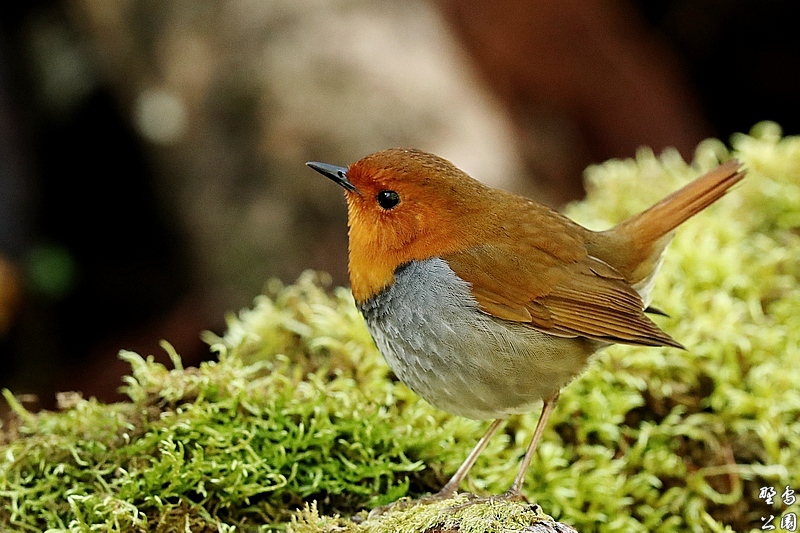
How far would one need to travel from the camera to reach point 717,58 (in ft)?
27.1

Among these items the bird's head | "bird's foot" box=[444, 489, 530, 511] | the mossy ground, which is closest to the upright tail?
the mossy ground

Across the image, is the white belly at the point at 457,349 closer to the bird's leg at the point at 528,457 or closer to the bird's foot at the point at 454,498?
the bird's leg at the point at 528,457

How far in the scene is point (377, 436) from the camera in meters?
2.87

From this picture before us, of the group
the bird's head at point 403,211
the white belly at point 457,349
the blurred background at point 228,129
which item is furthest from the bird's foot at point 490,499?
the blurred background at point 228,129

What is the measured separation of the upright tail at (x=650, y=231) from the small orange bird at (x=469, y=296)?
27 centimetres

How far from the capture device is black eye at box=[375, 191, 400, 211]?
9.13 ft

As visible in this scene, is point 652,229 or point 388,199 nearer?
point 388,199

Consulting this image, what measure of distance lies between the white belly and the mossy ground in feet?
1.11

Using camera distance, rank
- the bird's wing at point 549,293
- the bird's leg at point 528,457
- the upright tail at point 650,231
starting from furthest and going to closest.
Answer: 1. the upright tail at point 650,231
2. the bird's wing at point 549,293
3. the bird's leg at point 528,457

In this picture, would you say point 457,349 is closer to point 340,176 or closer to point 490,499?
point 490,499

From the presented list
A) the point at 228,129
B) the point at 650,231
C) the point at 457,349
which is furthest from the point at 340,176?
the point at 228,129

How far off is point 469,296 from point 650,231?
100 centimetres

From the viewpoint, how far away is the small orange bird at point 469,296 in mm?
2674

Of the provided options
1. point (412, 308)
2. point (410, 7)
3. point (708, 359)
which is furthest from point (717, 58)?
point (412, 308)
